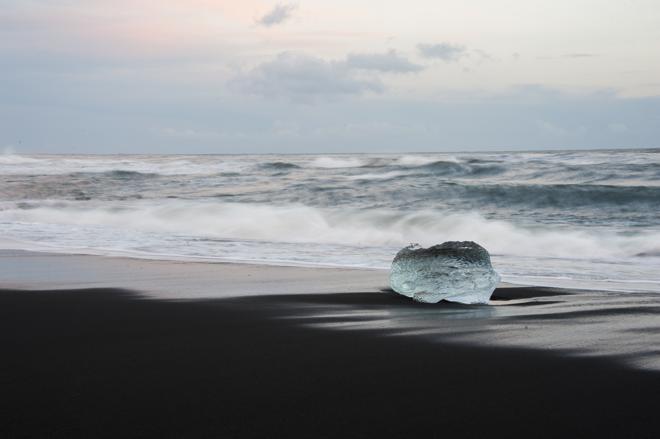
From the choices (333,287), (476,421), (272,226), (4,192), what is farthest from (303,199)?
(476,421)

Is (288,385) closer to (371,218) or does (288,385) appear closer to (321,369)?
(321,369)

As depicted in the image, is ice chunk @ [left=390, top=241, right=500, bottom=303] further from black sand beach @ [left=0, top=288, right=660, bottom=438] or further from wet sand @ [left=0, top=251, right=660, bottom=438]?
black sand beach @ [left=0, top=288, right=660, bottom=438]

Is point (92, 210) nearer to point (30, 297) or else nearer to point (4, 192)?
point (4, 192)

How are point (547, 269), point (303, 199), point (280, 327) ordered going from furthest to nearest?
point (303, 199), point (547, 269), point (280, 327)

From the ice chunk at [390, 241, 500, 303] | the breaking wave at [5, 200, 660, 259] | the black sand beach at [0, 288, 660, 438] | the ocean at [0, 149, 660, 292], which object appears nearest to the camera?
the black sand beach at [0, 288, 660, 438]

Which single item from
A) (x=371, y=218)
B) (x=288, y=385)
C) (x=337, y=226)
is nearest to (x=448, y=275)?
(x=288, y=385)

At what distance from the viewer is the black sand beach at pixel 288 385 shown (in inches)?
94.3

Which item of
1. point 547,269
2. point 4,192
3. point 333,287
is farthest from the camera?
point 4,192

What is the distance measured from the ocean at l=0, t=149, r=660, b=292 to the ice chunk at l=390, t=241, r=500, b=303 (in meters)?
1.45

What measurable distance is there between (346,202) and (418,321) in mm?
12582

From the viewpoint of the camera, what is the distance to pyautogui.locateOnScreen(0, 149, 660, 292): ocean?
8.80m

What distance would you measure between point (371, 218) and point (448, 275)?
8936mm

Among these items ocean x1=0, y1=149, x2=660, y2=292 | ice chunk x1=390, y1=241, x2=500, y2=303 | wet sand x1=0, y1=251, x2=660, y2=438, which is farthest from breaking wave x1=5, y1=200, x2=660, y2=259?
wet sand x1=0, y1=251, x2=660, y2=438

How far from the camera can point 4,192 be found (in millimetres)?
20516
